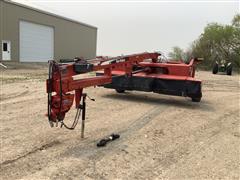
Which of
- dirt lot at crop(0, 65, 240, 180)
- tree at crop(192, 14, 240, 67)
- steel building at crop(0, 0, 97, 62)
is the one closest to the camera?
dirt lot at crop(0, 65, 240, 180)

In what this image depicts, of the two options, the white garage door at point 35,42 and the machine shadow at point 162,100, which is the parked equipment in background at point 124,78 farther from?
the white garage door at point 35,42

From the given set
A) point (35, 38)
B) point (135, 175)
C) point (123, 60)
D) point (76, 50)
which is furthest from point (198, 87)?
point (76, 50)

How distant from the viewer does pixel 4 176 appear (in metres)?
3.79

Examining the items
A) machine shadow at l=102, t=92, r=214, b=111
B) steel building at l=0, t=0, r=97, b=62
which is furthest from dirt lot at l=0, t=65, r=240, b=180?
steel building at l=0, t=0, r=97, b=62

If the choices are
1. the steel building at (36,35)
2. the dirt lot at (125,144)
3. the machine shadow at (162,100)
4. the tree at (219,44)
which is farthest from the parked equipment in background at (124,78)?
the tree at (219,44)

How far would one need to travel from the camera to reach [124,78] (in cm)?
912

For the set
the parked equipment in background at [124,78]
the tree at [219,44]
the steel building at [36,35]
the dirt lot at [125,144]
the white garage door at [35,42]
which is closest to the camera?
the dirt lot at [125,144]

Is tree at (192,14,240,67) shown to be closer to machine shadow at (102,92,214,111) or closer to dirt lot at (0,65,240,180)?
machine shadow at (102,92,214,111)

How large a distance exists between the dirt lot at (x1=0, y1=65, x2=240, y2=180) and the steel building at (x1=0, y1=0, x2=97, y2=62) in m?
15.8

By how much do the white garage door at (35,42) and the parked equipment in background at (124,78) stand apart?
55.8 ft

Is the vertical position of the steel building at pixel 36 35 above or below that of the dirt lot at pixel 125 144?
above

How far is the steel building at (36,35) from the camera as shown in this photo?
23.0 metres

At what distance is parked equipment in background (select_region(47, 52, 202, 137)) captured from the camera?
14.9 ft

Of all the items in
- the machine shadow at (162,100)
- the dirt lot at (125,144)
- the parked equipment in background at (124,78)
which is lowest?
the dirt lot at (125,144)
